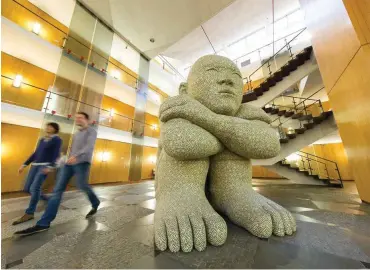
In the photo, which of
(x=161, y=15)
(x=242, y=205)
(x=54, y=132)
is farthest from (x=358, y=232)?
(x=161, y=15)

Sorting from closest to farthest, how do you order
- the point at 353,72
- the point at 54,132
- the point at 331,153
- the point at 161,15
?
the point at 54,132 → the point at 353,72 → the point at 161,15 → the point at 331,153

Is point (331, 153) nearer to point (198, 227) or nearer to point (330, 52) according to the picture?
point (330, 52)

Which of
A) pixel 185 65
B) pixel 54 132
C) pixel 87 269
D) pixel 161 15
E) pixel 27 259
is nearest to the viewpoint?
pixel 87 269

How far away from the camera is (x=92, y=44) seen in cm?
599

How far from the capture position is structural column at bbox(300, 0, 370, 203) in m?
2.04

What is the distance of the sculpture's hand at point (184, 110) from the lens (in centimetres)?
135

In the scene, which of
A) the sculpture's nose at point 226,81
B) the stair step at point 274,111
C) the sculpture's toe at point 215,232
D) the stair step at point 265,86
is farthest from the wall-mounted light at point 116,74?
the sculpture's toe at point 215,232

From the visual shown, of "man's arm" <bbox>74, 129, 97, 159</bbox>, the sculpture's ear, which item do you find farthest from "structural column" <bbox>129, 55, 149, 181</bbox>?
the sculpture's ear

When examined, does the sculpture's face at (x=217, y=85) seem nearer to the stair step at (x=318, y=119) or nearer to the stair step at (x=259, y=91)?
the stair step at (x=318, y=119)

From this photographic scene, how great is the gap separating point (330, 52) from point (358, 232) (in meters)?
2.78

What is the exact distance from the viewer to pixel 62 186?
5.22ft

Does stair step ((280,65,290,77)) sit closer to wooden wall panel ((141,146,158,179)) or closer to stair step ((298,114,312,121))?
stair step ((298,114,312,121))

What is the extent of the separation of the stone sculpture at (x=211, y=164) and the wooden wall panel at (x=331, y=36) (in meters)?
1.88

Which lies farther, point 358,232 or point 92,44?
point 92,44
